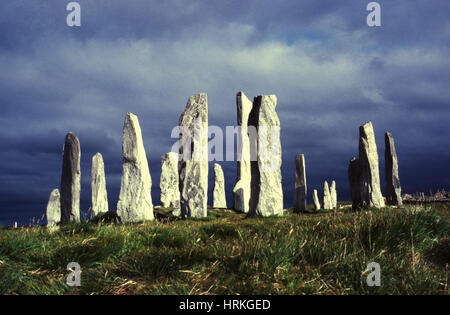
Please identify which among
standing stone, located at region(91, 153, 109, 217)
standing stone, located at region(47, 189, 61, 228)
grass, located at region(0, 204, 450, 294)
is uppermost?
standing stone, located at region(91, 153, 109, 217)

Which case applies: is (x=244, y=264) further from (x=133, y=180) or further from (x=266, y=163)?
(x=133, y=180)

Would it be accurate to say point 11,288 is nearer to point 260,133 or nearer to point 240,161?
point 260,133

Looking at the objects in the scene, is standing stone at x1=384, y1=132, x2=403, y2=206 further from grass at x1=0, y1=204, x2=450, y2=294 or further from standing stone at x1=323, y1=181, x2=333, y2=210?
grass at x1=0, y1=204, x2=450, y2=294

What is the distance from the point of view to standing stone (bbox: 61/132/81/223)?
17.0m

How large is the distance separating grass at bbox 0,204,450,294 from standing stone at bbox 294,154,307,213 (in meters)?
15.2

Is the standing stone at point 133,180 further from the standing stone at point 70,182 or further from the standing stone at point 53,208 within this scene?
the standing stone at point 53,208

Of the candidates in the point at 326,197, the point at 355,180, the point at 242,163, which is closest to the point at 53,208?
the point at 242,163

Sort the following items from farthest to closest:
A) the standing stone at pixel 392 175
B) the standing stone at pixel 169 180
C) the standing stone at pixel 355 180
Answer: the standing stone at pixel 169 180, the standing stone at pixel 392 175, the standing stone at pixel 355 180

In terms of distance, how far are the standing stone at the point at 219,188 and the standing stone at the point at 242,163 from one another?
2427mm

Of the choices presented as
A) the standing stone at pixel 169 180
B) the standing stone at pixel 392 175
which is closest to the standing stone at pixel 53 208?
the standing stone at pixel 169 180

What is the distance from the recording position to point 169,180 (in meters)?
24.8

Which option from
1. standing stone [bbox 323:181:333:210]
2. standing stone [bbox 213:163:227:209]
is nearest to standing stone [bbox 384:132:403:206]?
standing stone [bbox 323:181:333:210]

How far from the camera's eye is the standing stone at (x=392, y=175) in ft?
64.0
